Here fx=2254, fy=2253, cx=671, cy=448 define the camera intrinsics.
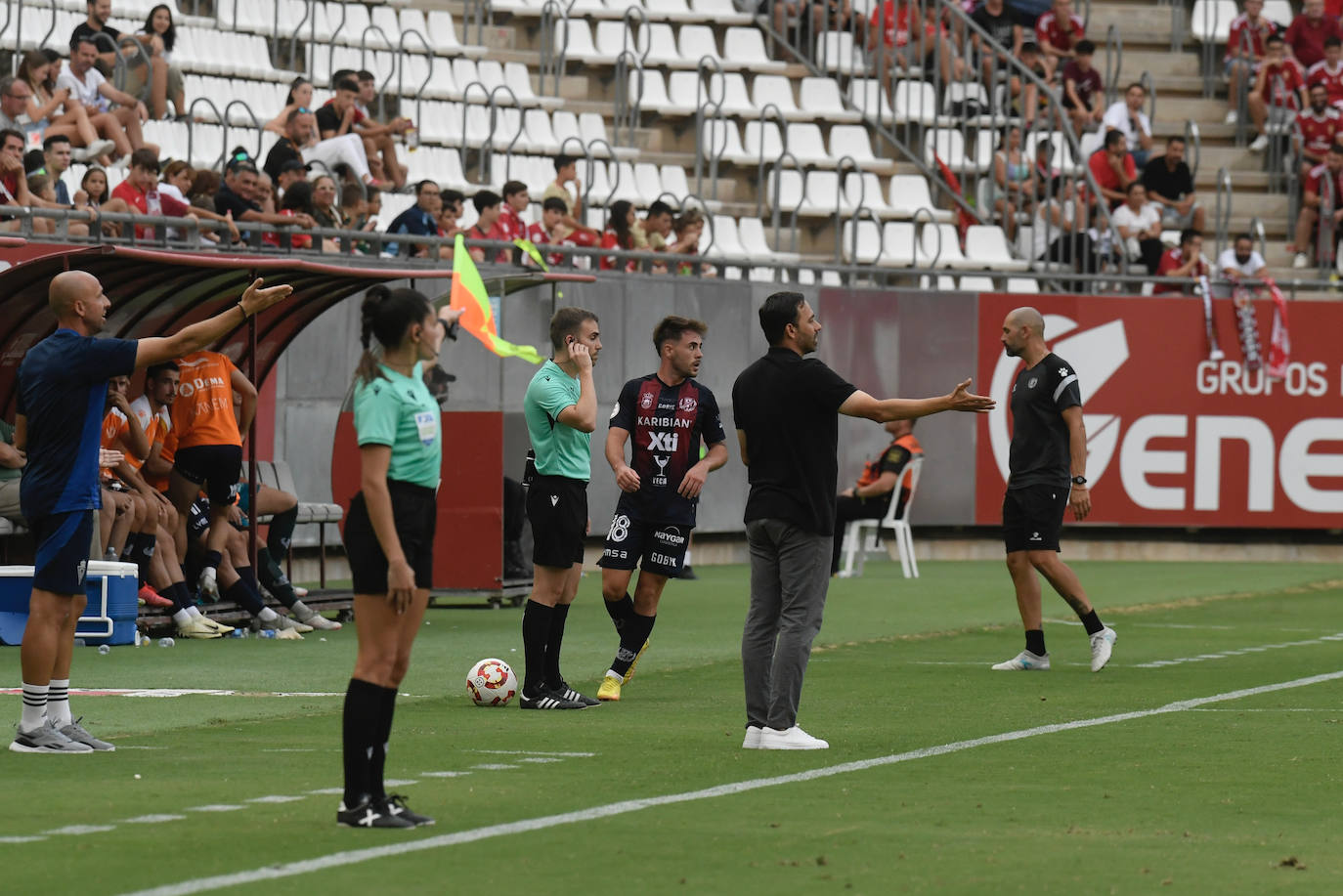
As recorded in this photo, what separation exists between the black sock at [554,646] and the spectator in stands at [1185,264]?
54.3 ft

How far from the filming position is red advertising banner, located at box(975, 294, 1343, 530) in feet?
87.1

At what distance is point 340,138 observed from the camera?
75.4ft

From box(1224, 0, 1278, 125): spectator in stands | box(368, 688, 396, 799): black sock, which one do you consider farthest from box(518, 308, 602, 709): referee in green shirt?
box(1224, 0, 1278, 125): spectator in stands

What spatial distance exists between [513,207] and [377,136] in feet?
5.95

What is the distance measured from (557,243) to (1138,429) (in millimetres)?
7662

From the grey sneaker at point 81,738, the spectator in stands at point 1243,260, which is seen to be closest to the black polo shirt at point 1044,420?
the grey sneaker at point 81,738

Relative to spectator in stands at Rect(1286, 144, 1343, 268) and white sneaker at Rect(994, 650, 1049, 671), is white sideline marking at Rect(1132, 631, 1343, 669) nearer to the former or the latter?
white sneaker at Rect(994, 650, 1049, 671)

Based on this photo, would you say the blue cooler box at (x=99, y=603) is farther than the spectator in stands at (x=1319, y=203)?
No

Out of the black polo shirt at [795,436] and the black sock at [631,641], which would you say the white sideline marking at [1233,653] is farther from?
the black polo shirt at [795,436]

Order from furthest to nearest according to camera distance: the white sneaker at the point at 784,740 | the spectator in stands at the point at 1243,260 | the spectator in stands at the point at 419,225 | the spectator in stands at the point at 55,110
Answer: the spectator in stands at the point at 1243,260
the spectator in stands at the point at 419,225
the spectator in stands at the point at 55,110
the white sneaker at the point at 784,740

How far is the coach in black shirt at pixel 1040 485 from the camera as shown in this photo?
14.2m

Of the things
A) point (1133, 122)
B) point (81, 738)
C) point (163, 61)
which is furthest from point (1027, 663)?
point (1133, 122)

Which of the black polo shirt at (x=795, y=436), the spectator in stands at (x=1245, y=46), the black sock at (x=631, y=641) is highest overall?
the spectator in stands at (x=1245, y=46)

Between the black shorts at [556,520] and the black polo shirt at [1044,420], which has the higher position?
the black polo shirt at [1044,420]
